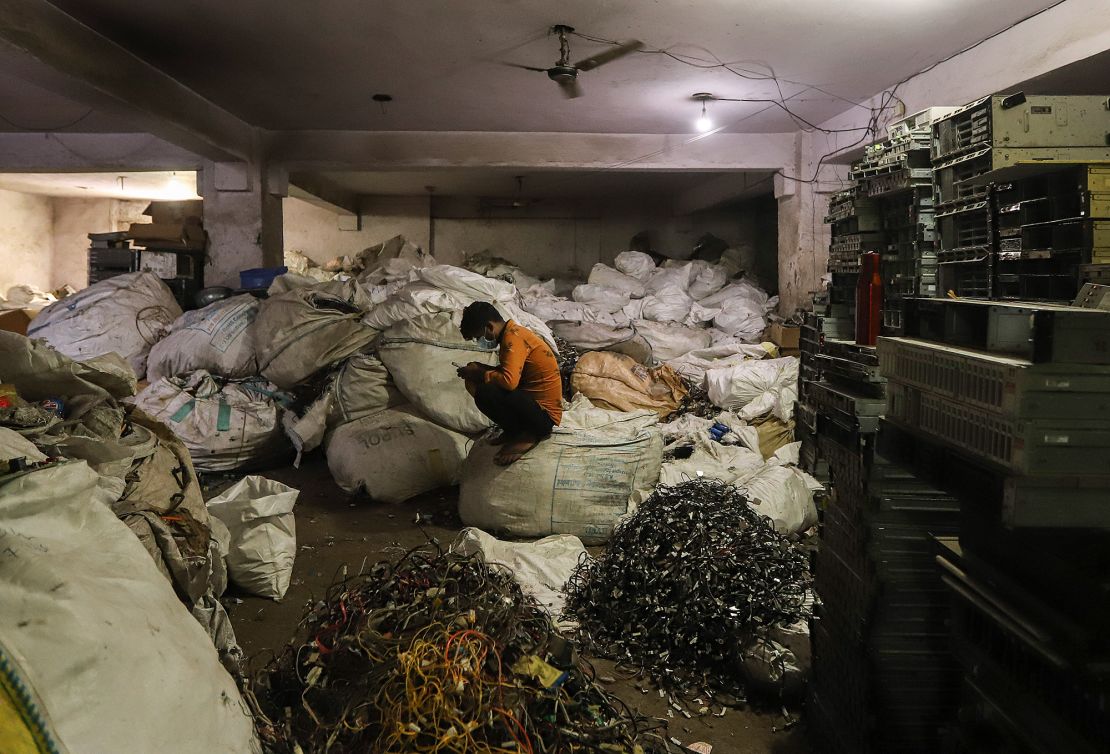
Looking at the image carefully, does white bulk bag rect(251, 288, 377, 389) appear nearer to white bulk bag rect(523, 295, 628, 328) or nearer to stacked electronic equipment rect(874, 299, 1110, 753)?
white bulk bag rect(523, 295, 628, 328)

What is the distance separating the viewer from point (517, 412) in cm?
338

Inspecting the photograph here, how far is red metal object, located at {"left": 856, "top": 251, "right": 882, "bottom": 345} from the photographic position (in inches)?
89.1

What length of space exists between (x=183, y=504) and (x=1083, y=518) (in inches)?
93.0

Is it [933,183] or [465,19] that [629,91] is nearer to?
[465,19]

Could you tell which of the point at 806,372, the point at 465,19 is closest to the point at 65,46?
the point at 465,19

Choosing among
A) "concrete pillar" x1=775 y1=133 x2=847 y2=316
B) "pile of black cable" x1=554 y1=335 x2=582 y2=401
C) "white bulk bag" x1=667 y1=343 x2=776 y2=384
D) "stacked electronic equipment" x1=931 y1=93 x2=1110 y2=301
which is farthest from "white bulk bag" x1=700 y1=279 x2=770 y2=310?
"stacked electronic equipment" x1=931 y1=93 x2=1110 y2=301

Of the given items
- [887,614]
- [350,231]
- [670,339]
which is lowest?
[887,614]

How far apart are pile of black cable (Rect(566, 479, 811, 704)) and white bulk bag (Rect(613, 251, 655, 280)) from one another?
4646mm

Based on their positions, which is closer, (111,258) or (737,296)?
(111,258)

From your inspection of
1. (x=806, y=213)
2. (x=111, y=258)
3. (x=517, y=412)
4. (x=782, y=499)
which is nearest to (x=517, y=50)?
(x=517, y=412)

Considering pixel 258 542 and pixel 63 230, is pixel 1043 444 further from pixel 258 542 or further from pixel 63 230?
pixel 63 230

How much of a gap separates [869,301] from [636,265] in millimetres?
5000

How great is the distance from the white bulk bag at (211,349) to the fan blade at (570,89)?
2.54m

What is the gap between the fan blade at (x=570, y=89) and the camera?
4.63m
